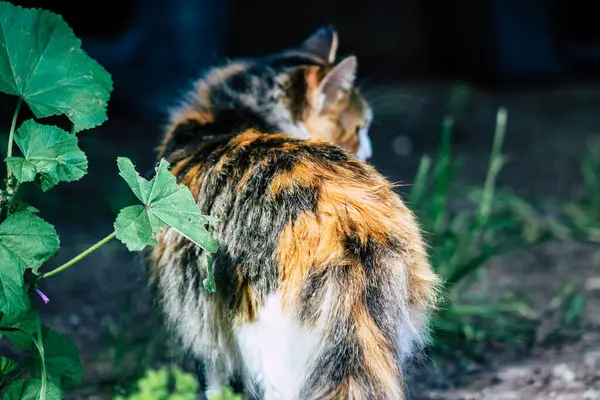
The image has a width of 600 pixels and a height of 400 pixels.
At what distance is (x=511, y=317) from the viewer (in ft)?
12.5

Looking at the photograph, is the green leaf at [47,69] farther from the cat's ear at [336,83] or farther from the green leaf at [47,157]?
the cat's ear at [336,83]

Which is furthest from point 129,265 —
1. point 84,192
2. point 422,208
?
point 422,208

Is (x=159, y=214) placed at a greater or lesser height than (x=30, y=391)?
greater

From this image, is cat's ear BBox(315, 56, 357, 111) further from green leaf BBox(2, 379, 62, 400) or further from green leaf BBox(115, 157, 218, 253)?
green leaf BBox(2, 379, 62, 400)

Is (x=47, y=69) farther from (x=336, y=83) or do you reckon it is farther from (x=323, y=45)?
(x=323, y=45)

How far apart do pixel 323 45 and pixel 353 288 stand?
1.49 m

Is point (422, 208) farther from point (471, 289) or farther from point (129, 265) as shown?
point (129, 265)

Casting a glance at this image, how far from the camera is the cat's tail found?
197cm

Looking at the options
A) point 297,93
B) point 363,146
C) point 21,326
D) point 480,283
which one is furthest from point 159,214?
point 480,283

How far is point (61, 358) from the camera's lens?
2334mm

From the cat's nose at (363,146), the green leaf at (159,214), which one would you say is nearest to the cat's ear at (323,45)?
the cat's nose at (363,146)

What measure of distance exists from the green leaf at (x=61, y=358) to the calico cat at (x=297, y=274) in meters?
0.32

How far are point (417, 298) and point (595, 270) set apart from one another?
8.29ft

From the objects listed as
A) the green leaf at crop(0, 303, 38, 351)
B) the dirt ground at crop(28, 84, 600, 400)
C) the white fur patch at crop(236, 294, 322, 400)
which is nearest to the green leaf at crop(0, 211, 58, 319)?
the green leaf at crop(0, 303, 38, 351)
